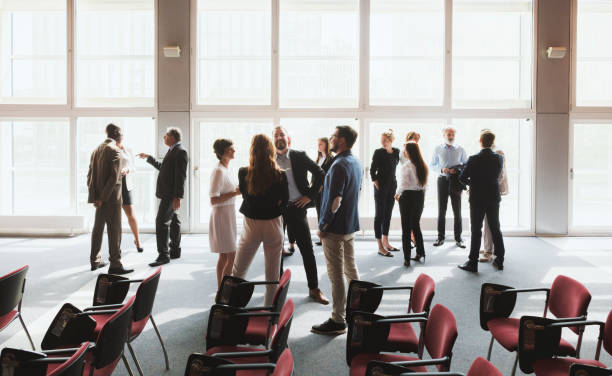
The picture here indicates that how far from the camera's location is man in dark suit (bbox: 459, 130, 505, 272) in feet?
17.8

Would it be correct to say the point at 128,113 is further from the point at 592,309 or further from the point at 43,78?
the point at 592,309

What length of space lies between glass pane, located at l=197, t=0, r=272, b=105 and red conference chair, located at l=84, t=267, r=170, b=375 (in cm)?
596

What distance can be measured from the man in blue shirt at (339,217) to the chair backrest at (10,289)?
211 centimetres

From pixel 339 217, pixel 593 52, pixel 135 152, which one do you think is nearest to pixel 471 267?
pixel 339 217

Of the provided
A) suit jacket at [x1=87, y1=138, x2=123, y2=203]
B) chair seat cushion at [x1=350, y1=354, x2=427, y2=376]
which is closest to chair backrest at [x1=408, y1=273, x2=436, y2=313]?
chair seat cushion at [x1=350, y1=354, x2=427, y2=376]

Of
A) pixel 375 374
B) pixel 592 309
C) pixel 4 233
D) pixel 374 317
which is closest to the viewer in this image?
pixel 375 374

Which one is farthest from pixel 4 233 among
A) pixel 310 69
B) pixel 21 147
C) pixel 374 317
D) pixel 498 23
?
pixel 498 23

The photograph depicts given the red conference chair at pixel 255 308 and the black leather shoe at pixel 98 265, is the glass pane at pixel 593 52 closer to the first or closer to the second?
the red conference chair at pixel 255 308

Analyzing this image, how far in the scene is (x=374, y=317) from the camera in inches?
96.4

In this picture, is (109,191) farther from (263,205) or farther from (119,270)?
(263,205)

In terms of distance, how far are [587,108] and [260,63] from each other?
6104 mm

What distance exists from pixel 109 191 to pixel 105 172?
0.23m

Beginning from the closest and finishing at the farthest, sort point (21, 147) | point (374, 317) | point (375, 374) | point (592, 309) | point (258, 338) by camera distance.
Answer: point (375, 374)
point (374, 317)
point (258, 338)
point (592, 309)
point (21, 147)

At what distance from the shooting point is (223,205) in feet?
13.6
